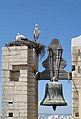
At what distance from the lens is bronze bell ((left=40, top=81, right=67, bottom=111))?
41.7 ft

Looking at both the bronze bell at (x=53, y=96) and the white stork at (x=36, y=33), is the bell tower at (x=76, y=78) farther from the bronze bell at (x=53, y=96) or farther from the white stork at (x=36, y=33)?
the white stork at (x=36, y=33)

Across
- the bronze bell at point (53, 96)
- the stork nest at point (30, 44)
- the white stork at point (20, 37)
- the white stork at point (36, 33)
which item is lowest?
the bronze bell at point (53, 96)

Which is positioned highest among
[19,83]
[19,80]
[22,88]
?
[19,80]

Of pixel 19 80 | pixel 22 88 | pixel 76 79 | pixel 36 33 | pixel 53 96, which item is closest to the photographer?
pixel 76 79

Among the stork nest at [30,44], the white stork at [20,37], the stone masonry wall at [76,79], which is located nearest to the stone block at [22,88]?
the stork nest at [30,44]

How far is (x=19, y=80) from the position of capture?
1312 cm

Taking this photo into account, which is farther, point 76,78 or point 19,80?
point 19,80

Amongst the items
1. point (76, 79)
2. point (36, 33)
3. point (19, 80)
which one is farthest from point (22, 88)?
point (36, 33)

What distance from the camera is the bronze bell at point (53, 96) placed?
41.7 feet

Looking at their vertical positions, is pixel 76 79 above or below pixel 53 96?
above

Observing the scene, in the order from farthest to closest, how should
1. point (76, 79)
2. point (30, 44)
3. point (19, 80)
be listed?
point (30, 44) → point (19, 80) → point (76, 79)

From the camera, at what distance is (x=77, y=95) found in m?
12.6

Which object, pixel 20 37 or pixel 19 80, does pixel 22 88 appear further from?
pixel 20 37

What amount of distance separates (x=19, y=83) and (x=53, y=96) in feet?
4.28
